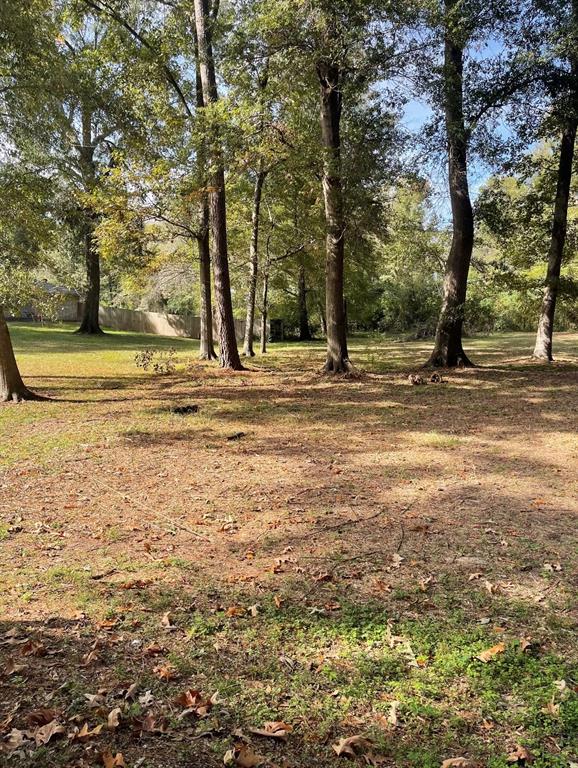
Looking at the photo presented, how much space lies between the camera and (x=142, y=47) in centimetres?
1429

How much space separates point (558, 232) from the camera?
44.7 feet

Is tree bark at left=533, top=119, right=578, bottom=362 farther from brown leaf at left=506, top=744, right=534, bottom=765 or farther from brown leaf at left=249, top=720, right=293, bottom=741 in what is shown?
brown leaf at left=249, top=720, right=293, bottom=741

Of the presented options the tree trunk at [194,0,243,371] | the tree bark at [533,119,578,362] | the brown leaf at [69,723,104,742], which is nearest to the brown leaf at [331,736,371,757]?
the brown leaf at [69,723,104,742]

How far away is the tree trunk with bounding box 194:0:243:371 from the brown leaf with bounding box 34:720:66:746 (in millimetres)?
11022

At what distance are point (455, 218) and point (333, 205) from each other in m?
3.03

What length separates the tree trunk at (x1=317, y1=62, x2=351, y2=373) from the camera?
11234 millimetres

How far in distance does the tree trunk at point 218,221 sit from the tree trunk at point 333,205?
2.32 meters

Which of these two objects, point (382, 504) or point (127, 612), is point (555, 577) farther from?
point (127, 612)

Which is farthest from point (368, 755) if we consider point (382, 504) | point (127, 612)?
point (382, 504)

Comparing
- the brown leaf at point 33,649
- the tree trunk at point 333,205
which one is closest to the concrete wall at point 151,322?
the tree trunk at point 333,205

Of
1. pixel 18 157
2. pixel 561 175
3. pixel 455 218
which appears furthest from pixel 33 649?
pixel 561 175

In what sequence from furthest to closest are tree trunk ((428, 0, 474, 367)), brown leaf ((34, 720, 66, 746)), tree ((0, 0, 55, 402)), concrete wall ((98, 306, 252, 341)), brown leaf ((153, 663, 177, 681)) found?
concrete wall ((98, 306, 252, 341)) < tree trunk ((428, 0, 474, 367)) < tree ((0, 0, 55, 402)) < brown leaf ((153, 663, 177, 681)) < brown leaf ((34, 720, 66, 746))

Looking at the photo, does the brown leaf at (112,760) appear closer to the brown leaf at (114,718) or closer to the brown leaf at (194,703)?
the brown leaf at (114,718)

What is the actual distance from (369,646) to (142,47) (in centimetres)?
1582
